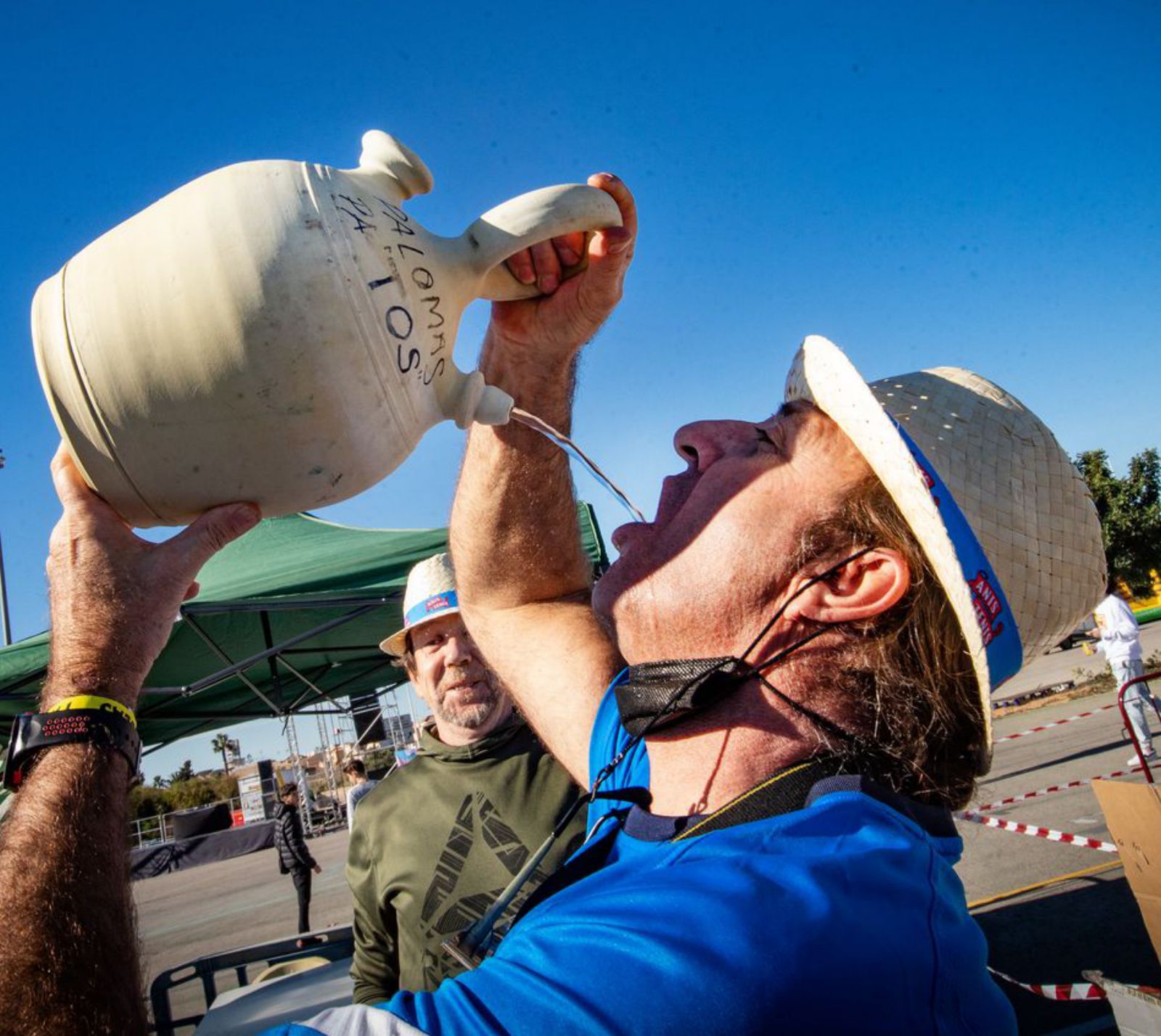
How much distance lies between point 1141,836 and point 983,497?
139 inches

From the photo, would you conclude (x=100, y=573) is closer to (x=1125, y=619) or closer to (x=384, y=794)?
(x=384, y=794)

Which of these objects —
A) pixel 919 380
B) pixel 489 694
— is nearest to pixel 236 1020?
pixel 489 694

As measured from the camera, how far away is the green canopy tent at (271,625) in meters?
5.62

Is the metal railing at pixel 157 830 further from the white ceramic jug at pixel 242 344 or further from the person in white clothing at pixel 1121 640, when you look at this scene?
the white ceramic jug at pixel 242 344

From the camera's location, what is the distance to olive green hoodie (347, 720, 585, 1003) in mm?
2416

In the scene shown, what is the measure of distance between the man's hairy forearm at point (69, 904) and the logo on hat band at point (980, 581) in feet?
4.46

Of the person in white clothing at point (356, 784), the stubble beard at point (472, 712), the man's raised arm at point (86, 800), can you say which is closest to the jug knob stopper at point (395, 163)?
the man's raised arm at point (86, 800)

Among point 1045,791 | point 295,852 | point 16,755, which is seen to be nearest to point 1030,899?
point 1045,791

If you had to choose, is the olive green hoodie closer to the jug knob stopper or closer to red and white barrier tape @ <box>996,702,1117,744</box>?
the jug knob stopper

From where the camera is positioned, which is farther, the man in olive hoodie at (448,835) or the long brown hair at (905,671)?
the man in olive hoodie at (448,835)

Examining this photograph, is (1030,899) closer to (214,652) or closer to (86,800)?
(86,800)

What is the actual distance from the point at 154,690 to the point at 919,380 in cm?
555

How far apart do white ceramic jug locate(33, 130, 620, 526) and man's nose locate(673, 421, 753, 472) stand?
0.71 metres

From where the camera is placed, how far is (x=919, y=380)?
5.47ft
